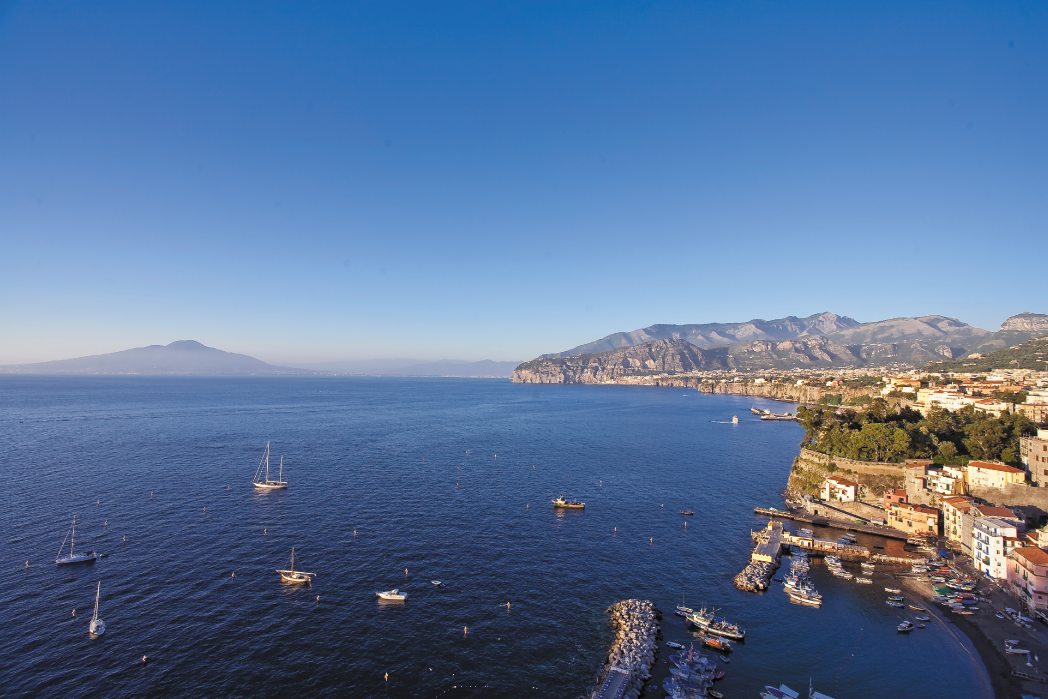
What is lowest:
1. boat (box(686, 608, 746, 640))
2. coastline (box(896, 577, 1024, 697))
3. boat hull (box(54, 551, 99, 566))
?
coastline (box(896, 577, 1024, 697))

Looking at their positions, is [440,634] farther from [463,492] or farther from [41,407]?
[41,407]

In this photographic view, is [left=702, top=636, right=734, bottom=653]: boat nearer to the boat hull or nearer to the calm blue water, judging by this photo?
the calm blue water

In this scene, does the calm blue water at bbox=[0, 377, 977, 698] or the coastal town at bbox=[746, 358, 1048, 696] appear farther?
the coastal town at bbox=[746, 358, 1048, 696]

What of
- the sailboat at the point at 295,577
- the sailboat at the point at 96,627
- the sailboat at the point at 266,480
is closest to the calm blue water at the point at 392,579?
the sailboat at the point at 96,627

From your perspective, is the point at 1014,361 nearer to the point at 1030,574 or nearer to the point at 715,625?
the point at 1030,574

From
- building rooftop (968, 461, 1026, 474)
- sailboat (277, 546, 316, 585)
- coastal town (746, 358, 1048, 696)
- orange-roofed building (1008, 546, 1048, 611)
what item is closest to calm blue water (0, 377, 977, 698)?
sailboat (277, 546, 316, 585)

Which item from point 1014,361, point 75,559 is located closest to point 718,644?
point 75,559
